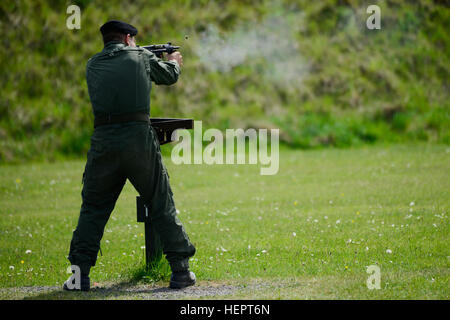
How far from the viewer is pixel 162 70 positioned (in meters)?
6.02

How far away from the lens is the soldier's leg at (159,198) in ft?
19.1

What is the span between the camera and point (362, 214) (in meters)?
9.70

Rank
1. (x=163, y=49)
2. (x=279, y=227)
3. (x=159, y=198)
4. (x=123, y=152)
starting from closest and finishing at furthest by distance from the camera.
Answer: (x=123, y=152) → (x=159, y=198) → (x=163, y=49) → (x=279, y=227)

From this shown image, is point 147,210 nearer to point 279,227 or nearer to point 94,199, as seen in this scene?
point 94,199

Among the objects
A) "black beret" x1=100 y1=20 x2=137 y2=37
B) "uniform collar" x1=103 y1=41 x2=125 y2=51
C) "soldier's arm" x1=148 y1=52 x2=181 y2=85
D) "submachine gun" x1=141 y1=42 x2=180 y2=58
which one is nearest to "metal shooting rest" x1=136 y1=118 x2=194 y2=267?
"soldier's arm" x1=148 y1=52 x2=181 y2=85

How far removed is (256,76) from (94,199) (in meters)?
14.5

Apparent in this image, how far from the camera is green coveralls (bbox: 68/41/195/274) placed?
5.79 metres

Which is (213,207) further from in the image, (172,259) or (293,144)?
(293,144)

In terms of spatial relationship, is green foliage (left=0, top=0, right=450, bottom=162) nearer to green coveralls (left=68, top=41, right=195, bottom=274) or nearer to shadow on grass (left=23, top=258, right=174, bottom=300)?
shadow on grass (left=23, top=258, right=174, bottom=300)

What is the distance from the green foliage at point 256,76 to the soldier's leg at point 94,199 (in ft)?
40.2

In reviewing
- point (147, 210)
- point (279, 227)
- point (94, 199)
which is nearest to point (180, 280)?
point (147, 210)

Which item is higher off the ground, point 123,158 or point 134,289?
point 123,158

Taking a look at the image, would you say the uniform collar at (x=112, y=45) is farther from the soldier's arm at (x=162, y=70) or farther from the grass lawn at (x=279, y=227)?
the grass lawn at (x=279, y=227)

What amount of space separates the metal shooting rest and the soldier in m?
0.32
